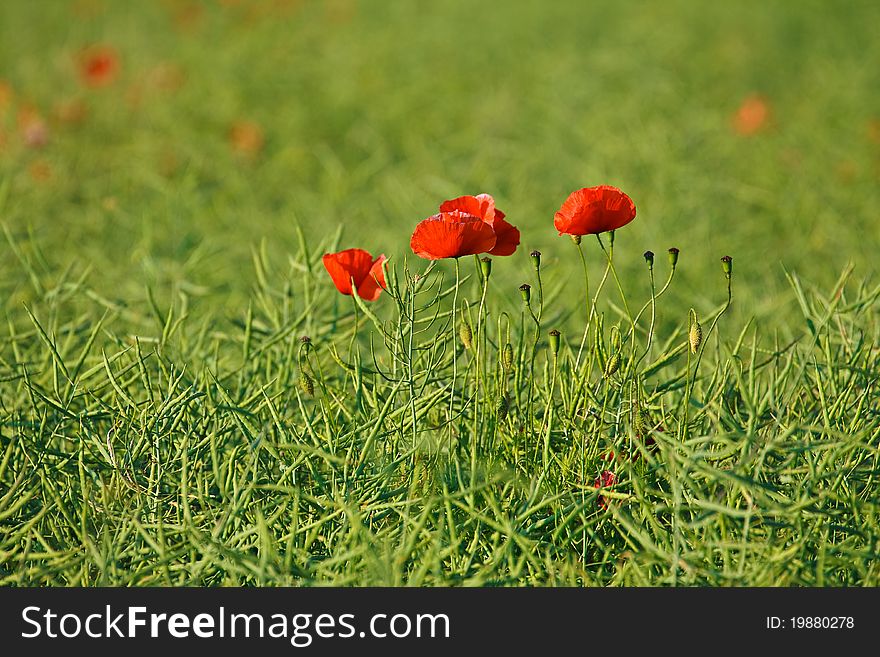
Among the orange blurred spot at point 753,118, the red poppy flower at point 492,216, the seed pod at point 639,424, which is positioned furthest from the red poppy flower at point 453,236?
the orange blurred spot at point 753,118

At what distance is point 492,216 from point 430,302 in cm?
25

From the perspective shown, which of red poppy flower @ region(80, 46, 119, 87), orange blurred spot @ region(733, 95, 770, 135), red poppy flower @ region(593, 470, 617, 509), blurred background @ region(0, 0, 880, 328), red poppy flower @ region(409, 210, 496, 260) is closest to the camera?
red poppy flower @ region(409, 210, 496, 260)

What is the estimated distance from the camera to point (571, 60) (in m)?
3.78

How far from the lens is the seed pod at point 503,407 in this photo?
131cm

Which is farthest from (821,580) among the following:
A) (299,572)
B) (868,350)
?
(299,572)

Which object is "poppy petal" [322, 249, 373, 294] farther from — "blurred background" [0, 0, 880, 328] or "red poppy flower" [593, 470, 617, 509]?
"blurred background" [0, 0, 880, 328]

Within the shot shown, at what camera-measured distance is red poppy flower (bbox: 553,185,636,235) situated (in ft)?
3.90

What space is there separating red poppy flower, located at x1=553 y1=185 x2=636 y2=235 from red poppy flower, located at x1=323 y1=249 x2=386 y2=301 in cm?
25

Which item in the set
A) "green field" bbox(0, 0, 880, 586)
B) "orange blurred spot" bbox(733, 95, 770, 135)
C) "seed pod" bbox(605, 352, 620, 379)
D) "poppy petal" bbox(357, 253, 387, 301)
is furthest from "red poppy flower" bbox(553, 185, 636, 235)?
"orange blurred spot" bbox(733, 95, 770, 135)

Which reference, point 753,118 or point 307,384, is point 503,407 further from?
point 753,118

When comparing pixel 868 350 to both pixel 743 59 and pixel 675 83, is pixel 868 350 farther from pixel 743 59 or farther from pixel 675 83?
pixel 743 59

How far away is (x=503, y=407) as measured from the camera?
132cm

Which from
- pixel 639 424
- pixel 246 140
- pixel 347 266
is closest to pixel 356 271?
pixel 347 266
